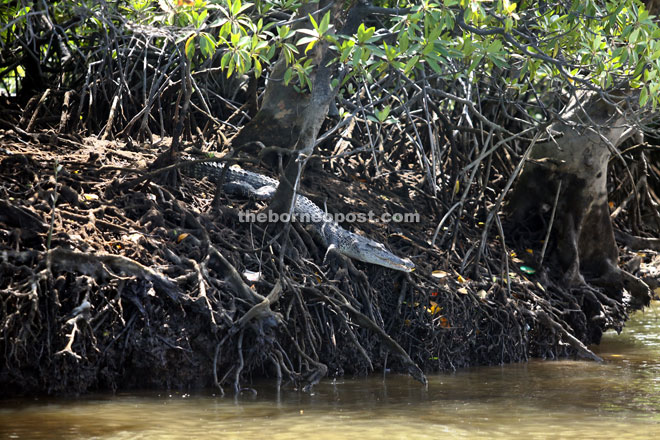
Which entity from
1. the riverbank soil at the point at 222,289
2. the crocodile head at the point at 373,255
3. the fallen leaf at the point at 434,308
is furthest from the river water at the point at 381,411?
the crocodile head at the point at 373,255

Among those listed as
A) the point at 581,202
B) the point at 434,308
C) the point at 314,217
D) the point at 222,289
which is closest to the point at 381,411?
the point at 222,289

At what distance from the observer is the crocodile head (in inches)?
204

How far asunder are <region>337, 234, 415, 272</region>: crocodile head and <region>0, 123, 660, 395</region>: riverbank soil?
0.10 metres

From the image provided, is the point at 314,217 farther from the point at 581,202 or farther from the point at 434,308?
the point at 581,202

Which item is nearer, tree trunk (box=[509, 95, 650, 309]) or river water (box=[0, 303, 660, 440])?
river water (box=[0, 303, 660, 440])

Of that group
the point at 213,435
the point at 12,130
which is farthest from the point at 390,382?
the point at 12,130

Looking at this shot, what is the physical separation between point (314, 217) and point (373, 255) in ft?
1.70

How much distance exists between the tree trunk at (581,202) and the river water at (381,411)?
145 centimetres

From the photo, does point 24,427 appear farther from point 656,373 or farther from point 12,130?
point 656,373

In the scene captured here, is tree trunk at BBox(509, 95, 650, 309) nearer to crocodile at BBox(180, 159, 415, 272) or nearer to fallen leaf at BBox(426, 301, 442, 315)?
fallen leaf at BBox(426, 301, 442, 315)

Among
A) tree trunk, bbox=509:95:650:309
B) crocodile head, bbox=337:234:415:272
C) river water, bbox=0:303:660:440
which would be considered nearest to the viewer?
river water, bbox=0:303:660:440

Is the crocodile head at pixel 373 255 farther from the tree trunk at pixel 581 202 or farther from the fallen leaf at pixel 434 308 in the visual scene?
the tree trunk at pixel 581 202

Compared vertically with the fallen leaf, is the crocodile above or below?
above

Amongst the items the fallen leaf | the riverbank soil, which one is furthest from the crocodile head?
the fallen leaf
